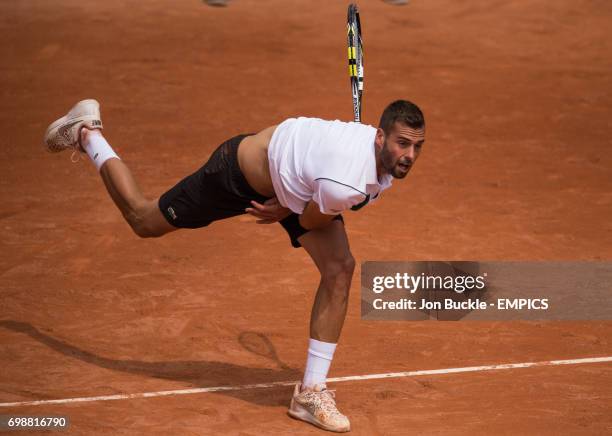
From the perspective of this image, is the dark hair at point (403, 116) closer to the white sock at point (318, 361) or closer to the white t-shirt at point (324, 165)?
the white t-shirt at point (324, 165)

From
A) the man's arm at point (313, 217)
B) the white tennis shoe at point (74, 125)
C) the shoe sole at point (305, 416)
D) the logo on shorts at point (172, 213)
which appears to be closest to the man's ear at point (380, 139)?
the man's arm at point (313, 217)

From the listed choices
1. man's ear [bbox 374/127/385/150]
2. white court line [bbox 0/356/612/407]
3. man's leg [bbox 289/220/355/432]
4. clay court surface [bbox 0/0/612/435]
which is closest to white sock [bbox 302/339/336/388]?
man's leg [bbox 289/220/355/432]

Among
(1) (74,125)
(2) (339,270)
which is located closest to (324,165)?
(2) (339,270)

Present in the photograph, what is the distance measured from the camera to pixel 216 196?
24.6ft

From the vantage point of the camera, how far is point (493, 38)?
17219 millimetres

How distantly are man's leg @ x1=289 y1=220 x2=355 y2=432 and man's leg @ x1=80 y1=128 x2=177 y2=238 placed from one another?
1.06 metres

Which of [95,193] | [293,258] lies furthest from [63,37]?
[293,258]

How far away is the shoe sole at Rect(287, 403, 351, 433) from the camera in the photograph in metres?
7.19

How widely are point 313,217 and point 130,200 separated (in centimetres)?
151

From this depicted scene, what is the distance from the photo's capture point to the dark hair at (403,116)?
6785mm

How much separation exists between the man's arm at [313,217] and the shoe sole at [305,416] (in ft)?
3.83

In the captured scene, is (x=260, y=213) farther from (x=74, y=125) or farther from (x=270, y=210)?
(x=74, y=125)

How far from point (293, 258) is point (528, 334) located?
238 centimetres

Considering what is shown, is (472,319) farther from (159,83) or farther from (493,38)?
(493,38)
